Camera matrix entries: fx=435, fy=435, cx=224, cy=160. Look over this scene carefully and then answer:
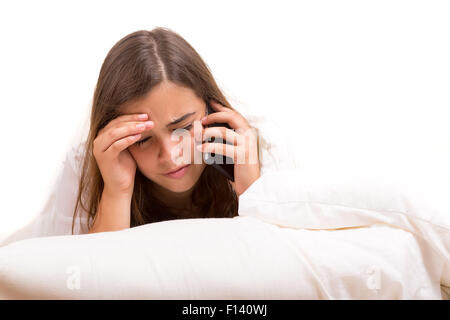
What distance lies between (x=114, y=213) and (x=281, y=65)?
2.81ft

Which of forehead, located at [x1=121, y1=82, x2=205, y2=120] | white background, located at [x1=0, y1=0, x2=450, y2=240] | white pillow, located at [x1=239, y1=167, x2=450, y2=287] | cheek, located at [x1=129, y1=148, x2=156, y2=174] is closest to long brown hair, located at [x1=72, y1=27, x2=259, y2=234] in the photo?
forehead, located at [x1=121, y1=82, x2=205, y2=120]

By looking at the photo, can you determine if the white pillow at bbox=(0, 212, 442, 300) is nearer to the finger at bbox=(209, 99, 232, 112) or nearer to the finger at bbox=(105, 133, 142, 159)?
the finger at bbox=(105, 133, 142, 159)

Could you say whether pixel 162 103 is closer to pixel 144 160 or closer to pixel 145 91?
pixel 145 91

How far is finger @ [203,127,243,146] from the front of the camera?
3.75 ft

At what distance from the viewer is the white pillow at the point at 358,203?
727 millimetres

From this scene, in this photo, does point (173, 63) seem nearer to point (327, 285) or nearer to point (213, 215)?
point (213, 215)

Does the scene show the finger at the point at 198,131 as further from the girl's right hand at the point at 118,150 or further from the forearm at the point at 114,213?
the forearm at the point at 114,213

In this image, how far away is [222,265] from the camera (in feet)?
2.15

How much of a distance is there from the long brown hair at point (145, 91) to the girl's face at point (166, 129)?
0.03 meters

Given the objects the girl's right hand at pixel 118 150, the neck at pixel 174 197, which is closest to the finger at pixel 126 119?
the girl's right hand at pixel 118 150
